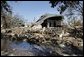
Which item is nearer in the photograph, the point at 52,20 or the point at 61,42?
the point at 61,42

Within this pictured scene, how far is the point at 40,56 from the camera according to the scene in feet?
37.5

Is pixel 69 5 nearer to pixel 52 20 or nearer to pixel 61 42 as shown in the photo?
pixel 61 42

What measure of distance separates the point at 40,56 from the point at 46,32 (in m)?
14.6

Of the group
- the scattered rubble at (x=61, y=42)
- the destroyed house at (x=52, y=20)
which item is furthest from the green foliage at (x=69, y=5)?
the destroyed house at (x=52, y=20)

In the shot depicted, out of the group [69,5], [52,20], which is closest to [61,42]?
[69,5]

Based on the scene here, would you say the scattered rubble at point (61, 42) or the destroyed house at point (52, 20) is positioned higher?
the scattered rubble at point (61, 42)

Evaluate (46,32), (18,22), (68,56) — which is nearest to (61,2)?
(46,32)

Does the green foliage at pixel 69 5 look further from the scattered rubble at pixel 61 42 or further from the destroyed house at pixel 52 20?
the destroyed house at pixel 52 20

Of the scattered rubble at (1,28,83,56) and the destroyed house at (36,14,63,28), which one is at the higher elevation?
the scattered rubble at (1,28,83,56)

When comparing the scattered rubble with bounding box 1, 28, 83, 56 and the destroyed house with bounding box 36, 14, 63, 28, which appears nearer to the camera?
the scattered rubble with bounding box 1, 28, 83, 56

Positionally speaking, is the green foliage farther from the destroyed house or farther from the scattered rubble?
the destroyed house

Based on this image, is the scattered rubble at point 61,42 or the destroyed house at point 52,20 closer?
the scattered rubble at point 61,42

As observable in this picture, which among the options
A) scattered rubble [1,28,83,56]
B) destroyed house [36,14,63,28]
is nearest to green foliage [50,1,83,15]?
scattered rubble [1,28,83,56]

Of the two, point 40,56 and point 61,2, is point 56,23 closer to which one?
point 61,2
